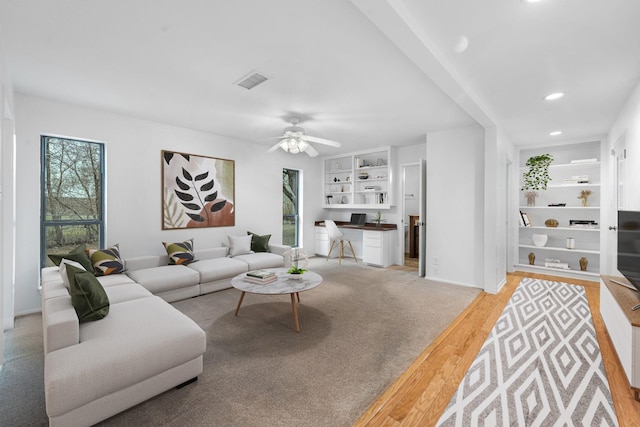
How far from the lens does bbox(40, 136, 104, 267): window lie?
3.55 metres

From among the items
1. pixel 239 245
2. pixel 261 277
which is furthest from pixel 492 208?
pixel 239 245

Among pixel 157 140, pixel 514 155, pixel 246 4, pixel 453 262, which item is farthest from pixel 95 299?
pixel 514 155

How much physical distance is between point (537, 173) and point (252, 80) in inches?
215

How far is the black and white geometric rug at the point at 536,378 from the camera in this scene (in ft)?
5.62

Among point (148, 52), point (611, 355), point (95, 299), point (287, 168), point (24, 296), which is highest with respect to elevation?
point (148, 52)

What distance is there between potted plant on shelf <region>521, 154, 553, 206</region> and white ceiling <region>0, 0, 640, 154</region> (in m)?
→ 1.38

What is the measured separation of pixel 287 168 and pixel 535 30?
4.95 m

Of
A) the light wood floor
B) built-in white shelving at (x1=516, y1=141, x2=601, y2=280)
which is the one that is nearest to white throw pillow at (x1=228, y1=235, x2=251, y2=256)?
the light wood floor

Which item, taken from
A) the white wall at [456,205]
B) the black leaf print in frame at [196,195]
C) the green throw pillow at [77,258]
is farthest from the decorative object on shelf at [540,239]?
the green throw pillow at [77,258]

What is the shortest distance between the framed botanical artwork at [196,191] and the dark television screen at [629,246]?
16.8 ft

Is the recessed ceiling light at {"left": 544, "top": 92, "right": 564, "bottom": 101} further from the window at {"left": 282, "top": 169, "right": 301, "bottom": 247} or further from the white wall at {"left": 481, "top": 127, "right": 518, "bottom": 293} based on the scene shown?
the window at {"left": 282, "top": 169, "right": 301, "bottom": 247}

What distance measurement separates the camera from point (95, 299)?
2.13 metres

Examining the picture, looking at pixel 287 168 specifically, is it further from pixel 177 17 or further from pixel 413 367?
pixel 413 367

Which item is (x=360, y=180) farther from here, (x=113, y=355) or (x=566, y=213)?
(x=113, y=355)
